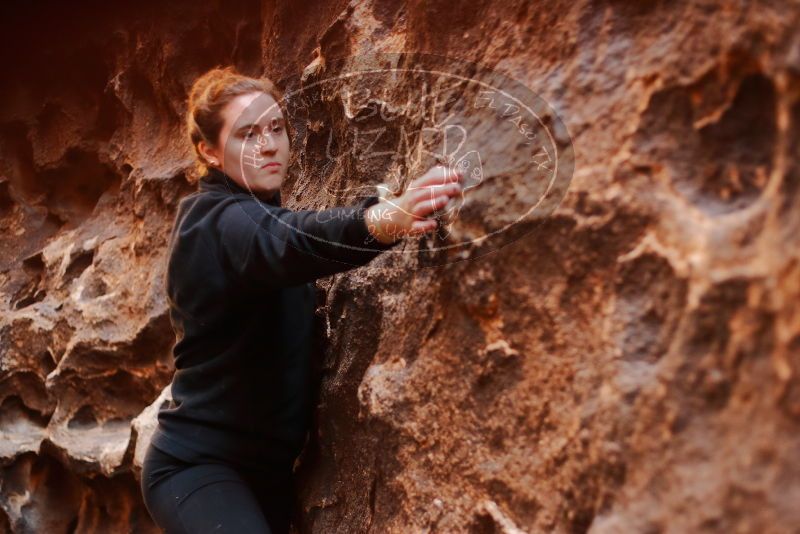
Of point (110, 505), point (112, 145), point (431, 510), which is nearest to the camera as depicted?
point (431, 510)

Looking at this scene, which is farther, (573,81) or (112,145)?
(112,145)

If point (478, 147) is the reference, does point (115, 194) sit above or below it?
below

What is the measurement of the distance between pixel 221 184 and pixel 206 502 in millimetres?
527

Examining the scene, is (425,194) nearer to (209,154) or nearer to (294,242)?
(294,242)

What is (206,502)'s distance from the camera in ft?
3.99

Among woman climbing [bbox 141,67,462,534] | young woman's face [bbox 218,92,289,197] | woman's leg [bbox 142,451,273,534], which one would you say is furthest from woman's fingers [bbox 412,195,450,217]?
woman's leg [bbox 142,451,273,534]

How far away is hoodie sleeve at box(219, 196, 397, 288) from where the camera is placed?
3.29 ft

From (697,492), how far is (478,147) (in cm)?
54

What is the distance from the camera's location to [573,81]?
0.96m

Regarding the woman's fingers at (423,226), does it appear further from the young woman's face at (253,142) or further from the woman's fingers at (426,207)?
the young woman's face at (253,142)

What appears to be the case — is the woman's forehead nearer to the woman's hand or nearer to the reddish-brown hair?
the reddish-brown hair

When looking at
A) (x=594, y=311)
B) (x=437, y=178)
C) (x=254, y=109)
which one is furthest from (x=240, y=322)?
(x=594, y=311)

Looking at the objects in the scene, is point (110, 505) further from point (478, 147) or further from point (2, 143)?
point (478, 147)

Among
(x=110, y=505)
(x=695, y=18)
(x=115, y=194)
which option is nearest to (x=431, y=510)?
(x=695, y=18)
